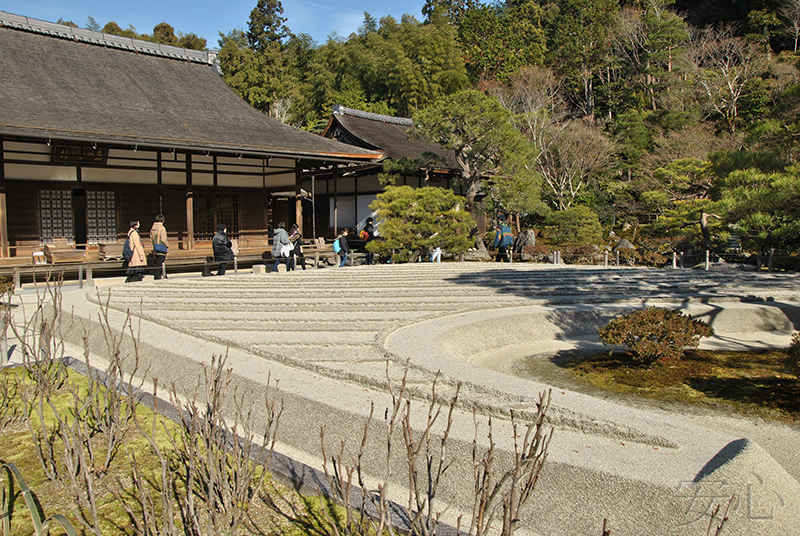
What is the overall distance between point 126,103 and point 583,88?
2716 cm

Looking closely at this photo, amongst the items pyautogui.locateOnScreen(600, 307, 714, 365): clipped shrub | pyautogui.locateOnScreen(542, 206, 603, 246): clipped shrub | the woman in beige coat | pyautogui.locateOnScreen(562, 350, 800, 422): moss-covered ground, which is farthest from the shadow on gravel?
pyautogui.locateOnScreen(542, 206, 603, 246): clipped shrub

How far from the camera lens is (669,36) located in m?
28.7

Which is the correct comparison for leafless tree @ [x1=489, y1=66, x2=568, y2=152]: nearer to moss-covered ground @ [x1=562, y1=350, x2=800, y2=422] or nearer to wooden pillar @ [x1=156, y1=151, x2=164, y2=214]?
wooden pillar @ [x1=156, y1=151, x2=164, y2=214]

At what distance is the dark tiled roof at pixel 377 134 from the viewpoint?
830 inches

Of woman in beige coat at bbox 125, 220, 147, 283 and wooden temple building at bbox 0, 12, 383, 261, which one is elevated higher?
wooden temple building at bbox 0, 12, 383, 261

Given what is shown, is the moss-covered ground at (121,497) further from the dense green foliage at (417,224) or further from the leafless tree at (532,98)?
the leafless tree at (532,98)

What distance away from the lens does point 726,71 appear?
27.1 m

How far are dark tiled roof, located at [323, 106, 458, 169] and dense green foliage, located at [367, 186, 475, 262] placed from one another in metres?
5.32

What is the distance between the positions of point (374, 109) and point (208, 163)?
1811cm

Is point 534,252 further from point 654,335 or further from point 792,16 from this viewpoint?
point 792,16

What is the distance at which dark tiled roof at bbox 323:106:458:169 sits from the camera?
69.2ft

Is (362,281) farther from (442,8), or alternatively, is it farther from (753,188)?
(442,8)

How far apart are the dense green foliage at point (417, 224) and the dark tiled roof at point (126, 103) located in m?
2.06

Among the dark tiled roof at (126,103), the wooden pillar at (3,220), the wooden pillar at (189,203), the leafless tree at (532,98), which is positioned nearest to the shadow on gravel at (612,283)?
the dark tiled roof at (126,103)
